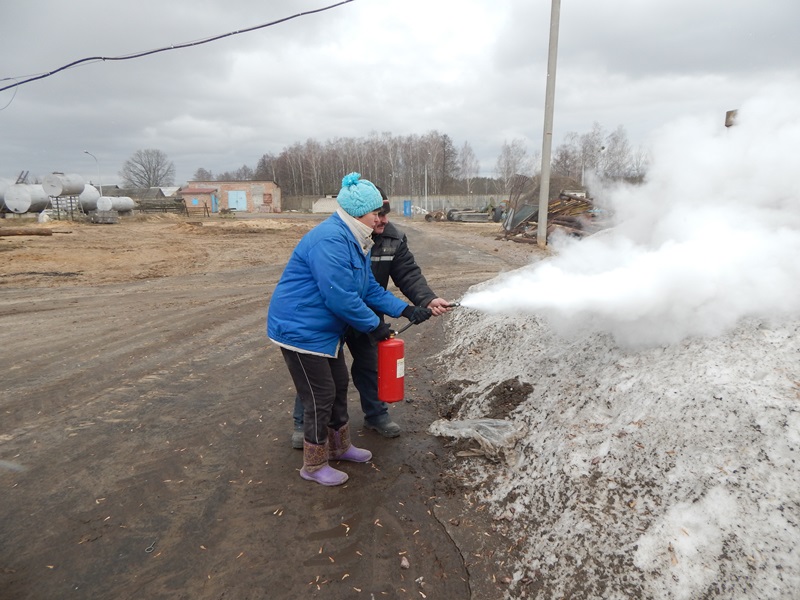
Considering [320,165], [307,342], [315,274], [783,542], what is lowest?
[783,542]

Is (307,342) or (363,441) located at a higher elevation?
(307,342)

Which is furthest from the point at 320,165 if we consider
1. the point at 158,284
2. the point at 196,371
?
the point at 196,371

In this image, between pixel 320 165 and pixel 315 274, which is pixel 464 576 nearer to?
pixel 315 274

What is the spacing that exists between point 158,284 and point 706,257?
11.9 meters

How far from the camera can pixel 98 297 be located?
10.5 m

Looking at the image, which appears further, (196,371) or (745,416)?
(196,371)

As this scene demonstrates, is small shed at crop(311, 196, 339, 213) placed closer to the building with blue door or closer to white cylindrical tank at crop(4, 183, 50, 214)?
the building with blue door

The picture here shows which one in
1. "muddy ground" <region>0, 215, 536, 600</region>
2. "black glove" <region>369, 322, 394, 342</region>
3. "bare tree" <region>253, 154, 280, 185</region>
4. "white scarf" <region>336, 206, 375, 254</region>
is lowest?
"muddy ground" <region>0, 215, 536, 600</region>

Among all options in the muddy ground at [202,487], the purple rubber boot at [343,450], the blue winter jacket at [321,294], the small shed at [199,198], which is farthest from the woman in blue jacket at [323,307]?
the small shed at [199,198]

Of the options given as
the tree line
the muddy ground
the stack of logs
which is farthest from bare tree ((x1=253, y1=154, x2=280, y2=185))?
the muddy ground

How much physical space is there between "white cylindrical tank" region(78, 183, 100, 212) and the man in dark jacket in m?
39.6

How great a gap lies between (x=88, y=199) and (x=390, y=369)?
1629 inches

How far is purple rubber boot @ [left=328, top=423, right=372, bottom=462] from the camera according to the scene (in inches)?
156

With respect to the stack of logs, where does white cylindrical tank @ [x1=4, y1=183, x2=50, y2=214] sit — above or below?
above
